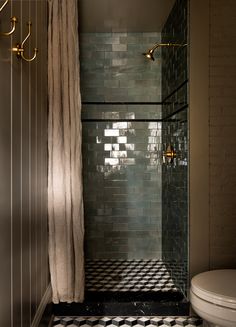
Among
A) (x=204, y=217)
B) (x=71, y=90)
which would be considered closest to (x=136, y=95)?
(x=71, y=90)

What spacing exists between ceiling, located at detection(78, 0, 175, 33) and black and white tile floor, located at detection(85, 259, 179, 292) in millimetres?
2204

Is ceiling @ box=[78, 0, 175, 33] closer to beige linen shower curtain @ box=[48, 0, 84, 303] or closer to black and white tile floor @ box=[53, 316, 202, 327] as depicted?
beige linen shower curtain @ box=[48, 0, 84, 303]

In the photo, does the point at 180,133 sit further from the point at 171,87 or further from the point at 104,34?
the point at 104,34

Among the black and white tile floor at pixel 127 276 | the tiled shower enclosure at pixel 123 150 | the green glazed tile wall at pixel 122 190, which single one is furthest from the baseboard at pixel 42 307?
the green glazed tile wall at pixel 122 190

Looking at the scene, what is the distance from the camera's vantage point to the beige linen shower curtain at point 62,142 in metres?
2.44

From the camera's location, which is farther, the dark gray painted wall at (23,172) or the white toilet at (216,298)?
the white toilet at (216,298)

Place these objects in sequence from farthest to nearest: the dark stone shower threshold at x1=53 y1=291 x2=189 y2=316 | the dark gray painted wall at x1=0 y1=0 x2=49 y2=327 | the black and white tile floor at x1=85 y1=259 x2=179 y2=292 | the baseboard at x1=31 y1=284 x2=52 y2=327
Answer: the black and white tile floor at x1=85 y1=259 x2=179 y2=292, the dark stone shower threshold at x1=53 y1=291 x2=189 y2=316, the baseboard at x1=31 y1=284 x2=52 y2=327, the dark gray painted wall at x1=0 y1=0 x2=49 y2=327

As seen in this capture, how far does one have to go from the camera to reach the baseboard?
6.64 feet

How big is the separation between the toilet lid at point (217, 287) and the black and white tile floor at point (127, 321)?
0.50 meters

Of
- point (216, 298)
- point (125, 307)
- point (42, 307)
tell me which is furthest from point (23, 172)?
point (125, 307)

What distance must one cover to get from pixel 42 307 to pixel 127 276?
109cm

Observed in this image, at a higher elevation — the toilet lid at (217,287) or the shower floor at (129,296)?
the toilet lid at (217,287)

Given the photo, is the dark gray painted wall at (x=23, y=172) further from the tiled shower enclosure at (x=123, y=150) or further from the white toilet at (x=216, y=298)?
the tiled shower enclosure at (x=123, y=150)

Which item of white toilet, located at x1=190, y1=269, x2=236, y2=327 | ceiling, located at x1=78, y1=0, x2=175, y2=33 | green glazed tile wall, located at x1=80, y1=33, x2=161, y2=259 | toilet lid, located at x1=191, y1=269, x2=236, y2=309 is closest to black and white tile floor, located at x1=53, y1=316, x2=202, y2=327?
white toilet, located at x1=190, y1=269, x2=236, y2=327
